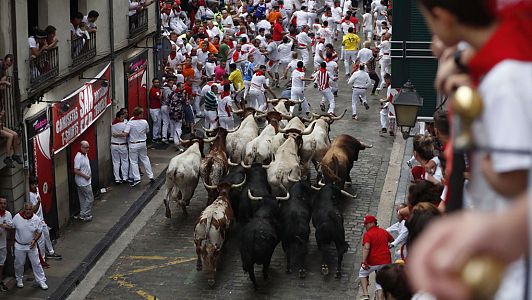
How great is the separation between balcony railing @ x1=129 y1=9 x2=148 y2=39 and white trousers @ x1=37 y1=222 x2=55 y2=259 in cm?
813

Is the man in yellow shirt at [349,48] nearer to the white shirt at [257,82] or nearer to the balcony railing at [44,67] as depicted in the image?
the white shirt at [257,82]

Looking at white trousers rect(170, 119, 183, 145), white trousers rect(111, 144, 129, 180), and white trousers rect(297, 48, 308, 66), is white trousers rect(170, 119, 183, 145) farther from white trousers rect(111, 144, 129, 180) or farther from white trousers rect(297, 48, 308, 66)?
white trousers rect(297, 48, 308, 66)

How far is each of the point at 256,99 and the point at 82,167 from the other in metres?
10.00

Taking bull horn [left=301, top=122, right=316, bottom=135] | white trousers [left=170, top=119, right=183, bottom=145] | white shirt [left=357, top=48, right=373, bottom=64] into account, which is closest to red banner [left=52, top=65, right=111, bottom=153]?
white trousers [left=170, top=119, right=183, bottom=145]

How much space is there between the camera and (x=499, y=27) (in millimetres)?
3037

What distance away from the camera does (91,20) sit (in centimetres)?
2308

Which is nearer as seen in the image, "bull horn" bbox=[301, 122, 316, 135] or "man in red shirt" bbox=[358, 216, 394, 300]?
"man in red shirt" bbox=[358, 216, 394, 300]

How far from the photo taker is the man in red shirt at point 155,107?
2728cm

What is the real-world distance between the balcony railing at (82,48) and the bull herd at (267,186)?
115 inches

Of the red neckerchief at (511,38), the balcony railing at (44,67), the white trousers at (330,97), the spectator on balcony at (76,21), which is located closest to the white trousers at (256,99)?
the white trousers at (330,97)

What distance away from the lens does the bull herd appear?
719 inches

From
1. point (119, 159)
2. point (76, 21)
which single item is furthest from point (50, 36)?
point (119, 159)

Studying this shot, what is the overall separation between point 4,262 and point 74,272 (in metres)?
1.40

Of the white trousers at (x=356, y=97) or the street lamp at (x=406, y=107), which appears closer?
the street lamp at (x=406, y=107)
